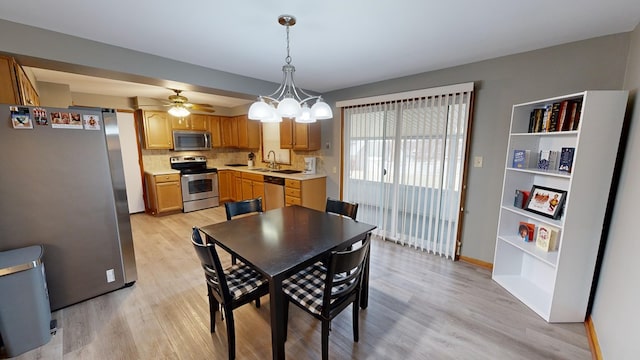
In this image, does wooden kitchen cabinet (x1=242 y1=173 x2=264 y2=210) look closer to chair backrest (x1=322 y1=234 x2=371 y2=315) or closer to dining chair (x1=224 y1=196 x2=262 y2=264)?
dining chair (x1=224 y1=196 x2=262 y2=264)

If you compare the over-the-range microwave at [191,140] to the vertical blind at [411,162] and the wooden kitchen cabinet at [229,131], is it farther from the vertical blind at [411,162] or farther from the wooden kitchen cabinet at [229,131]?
the vertical blind at [411,162]

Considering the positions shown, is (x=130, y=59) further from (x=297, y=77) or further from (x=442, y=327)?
(x=442, y=327)

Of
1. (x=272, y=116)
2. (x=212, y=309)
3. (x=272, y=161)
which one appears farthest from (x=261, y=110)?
(x=272, y=161)

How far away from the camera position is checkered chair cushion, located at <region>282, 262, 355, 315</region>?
151 centimetres

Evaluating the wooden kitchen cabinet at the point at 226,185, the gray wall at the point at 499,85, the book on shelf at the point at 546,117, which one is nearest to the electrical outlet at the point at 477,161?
the gray wall at the point at 499,85

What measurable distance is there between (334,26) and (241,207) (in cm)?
186

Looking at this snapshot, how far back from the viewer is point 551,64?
2.25 meters

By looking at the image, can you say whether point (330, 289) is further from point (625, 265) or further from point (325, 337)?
point (625, 265)

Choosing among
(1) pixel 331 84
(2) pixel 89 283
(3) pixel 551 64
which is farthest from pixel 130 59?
(3) pixel 551 64

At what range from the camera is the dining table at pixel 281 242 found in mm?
1339

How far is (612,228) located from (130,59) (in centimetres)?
443

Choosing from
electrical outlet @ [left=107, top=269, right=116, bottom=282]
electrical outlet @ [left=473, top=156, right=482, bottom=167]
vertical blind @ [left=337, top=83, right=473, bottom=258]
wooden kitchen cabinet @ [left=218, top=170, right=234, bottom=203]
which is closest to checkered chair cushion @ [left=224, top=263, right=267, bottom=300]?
electrical outlet @ [left=107, top=269, right=116, bottom=282]

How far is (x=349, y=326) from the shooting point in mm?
1926

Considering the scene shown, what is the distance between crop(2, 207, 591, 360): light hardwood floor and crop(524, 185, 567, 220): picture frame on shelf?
873 millimetres
